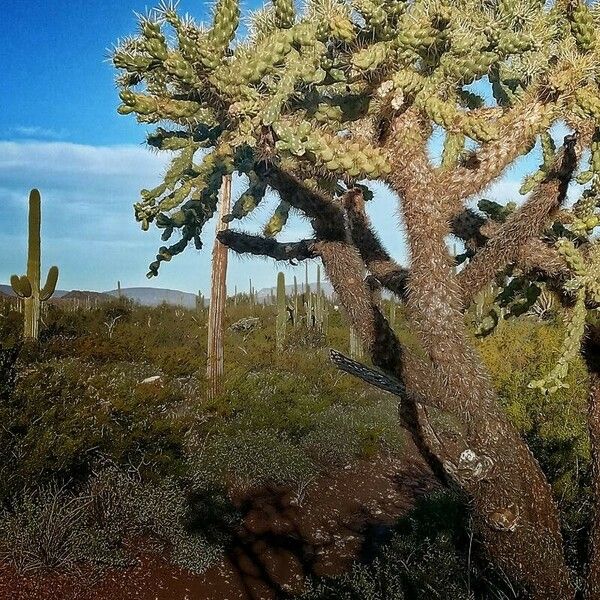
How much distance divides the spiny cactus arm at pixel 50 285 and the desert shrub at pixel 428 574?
35.1ft

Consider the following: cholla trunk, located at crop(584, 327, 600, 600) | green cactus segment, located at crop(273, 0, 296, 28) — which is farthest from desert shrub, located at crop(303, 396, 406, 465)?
green cactus segment, located at crop(273, 0, 296, 28)

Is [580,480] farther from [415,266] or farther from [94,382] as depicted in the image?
[94,382]

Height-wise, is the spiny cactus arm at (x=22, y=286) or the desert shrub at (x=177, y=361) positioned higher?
the spiny cactus arm at (x=22, y=286)

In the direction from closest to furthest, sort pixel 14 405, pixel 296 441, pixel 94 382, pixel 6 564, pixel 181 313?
pixel 6 564, pixel 14 405, pixel 94 382, pixel 296 441, pixel 181 313

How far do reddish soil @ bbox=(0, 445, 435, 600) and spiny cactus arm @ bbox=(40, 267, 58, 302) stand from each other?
344 inches

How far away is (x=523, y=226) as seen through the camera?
293 cm

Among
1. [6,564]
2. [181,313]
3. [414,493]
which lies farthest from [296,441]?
[181,313]

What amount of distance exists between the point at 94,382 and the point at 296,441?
363 centimetres

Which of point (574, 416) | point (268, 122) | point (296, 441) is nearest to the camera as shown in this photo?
point (268, 122)

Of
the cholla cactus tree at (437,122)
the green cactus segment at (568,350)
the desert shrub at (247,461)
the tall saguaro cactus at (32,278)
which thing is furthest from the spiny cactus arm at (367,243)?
the tall saguaro cactus at (32,278)

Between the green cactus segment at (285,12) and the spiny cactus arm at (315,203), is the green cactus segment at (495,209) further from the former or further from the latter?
the green cactus segment at (285,12)

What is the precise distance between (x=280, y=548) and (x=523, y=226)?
15.8 ft

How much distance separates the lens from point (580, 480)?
6.23 metres

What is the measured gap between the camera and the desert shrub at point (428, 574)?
3.96 metres
